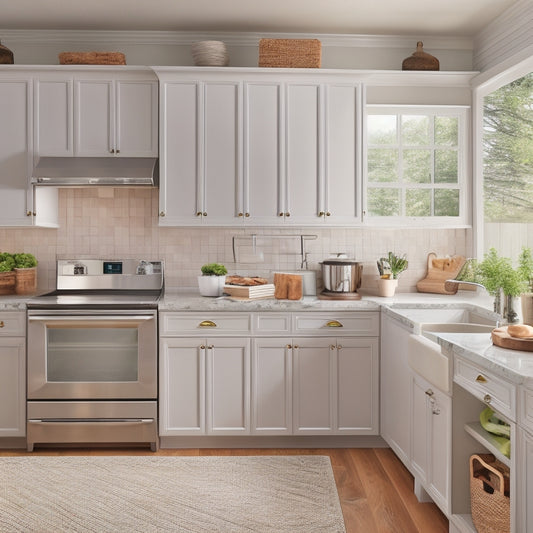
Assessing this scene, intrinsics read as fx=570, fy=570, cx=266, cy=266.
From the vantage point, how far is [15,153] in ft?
12.3

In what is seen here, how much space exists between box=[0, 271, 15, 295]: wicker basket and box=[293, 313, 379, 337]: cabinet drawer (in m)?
1.94

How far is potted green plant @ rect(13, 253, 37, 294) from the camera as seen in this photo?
386 cm

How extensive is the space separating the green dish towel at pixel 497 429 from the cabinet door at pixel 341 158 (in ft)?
5.89

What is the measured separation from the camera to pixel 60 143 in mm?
3773

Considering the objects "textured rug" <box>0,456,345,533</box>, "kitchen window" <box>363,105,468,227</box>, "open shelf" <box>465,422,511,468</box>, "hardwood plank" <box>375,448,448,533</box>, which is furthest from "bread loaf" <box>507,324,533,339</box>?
"kitchen window" <box>363,105,468,227</box>

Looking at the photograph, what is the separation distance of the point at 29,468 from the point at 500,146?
137 inches

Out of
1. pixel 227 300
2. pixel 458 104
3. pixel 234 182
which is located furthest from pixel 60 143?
pixel 458 104

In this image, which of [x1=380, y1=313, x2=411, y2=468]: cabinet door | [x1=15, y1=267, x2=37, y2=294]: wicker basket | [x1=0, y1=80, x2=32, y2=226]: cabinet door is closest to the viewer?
[x1=380, y1=313, x2=411, y2=468]: cabinet door

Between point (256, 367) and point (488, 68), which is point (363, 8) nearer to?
point (488, 68)

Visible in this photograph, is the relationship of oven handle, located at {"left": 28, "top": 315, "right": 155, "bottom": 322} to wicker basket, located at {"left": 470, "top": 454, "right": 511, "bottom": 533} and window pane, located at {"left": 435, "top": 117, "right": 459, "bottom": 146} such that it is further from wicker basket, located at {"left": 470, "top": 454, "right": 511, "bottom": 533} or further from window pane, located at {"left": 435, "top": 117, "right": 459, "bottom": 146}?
window pane, located at {"left": 435, "top": 117, "right": 459, "bottom": 146}

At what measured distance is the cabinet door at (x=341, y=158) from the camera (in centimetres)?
381

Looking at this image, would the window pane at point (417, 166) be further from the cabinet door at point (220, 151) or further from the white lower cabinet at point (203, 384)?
the white lower cabinet at point (203, 384)

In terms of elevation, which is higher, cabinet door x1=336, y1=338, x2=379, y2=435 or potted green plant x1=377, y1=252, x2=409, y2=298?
potted green plant x1=377, y1=252, x2=409, y2=298

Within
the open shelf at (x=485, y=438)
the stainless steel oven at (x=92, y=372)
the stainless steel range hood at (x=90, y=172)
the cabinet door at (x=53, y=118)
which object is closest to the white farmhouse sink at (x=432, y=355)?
the open shelf at (x=485, y=438)
